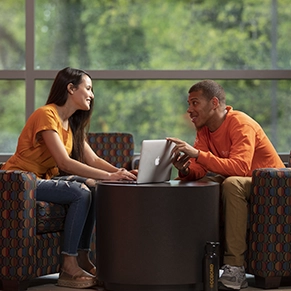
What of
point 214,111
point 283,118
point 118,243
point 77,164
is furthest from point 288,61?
point 118,243

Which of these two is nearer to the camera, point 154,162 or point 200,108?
point 154,162

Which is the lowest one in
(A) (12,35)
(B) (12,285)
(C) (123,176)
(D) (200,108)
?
(B) (12,285)

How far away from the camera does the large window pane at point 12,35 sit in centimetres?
581

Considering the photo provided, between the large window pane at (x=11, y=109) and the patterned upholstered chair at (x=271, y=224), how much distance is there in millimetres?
2875

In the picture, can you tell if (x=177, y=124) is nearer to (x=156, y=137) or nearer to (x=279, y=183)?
(x=156, y=137)

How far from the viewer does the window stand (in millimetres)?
5781

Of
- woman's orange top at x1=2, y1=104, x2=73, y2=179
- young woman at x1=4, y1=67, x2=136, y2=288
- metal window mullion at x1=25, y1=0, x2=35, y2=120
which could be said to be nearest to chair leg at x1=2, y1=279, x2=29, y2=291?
young woman at x1=4, y1=67, x2=136, y2=288

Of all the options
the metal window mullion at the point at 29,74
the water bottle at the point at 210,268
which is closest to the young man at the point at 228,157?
the water bottle at the point at 210,268

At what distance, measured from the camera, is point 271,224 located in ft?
11.3

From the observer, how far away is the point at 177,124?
5.84 m

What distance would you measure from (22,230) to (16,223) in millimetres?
45

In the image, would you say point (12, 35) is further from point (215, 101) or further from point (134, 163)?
point (215, 101)

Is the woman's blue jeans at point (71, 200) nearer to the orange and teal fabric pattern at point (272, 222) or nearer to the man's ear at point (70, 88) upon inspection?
the man's ear at point (70, 88)

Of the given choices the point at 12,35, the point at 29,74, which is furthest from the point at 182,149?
the point at 12,35
